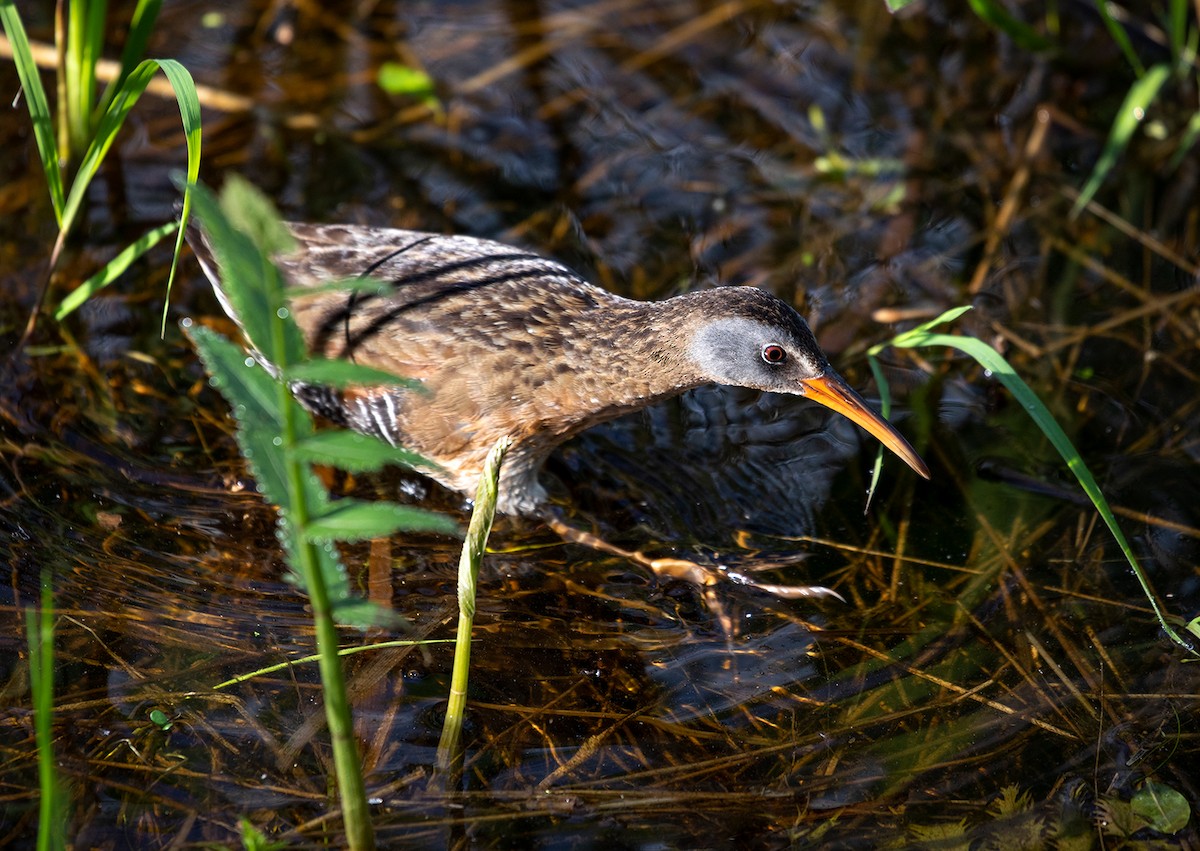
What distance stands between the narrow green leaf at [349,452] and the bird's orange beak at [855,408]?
1.55 meters

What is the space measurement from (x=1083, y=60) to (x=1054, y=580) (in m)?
2.57

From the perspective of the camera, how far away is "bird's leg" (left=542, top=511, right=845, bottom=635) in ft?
10.6

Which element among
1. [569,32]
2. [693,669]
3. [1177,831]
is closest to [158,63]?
[693,669]

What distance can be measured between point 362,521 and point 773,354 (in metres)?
1.49

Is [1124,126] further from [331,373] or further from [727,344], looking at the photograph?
[331,373]

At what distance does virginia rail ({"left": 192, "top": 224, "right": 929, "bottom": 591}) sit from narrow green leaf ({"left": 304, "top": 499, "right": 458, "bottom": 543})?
1313 mm

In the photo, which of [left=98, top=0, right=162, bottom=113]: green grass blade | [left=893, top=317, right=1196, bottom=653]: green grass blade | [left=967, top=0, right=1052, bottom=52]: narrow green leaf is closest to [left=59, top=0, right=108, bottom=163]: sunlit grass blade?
[left=98, top=0, right=162, bottom=113]: green grass blade

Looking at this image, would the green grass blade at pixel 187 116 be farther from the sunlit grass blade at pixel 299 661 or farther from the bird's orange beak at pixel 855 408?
the bird's orange beak at pixel 855 408

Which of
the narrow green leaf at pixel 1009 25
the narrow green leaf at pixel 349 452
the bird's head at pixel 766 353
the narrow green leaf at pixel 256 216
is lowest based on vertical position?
the bird's head at pixel 766 353

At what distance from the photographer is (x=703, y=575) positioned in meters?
3.27

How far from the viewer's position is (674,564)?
3289mm

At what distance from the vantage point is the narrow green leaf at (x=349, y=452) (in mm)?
1762

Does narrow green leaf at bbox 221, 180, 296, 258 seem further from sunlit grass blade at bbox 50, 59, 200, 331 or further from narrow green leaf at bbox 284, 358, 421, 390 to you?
sunlit grass blade at bbox 50, 59, 200, 331

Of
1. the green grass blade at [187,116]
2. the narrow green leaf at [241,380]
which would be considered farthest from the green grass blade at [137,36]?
the narrow green leaf at [241,380]
